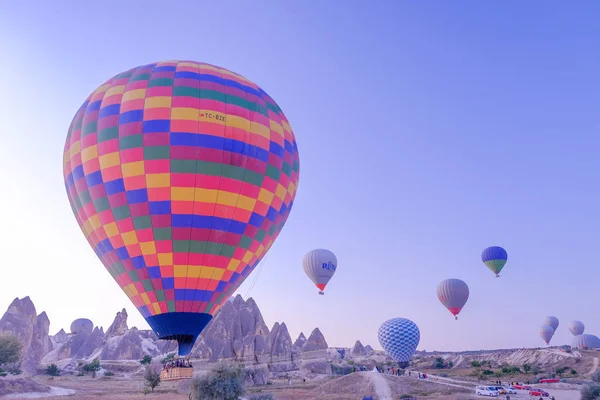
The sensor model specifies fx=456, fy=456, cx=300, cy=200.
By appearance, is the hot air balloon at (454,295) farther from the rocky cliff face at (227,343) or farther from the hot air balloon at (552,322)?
the hot air balloon at (552,322)

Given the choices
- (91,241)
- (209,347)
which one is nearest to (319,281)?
(209,347)

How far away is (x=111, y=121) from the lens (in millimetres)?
23094

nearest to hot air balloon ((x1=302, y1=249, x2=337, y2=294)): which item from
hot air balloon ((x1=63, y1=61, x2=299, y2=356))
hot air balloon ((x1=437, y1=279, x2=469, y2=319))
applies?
hot air balloon ((x1=437, y1=279, x2=469, y2=319))

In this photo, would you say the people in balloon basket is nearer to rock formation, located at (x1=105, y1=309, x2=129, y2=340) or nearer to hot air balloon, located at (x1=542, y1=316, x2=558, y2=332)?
rock formation, located at (x1=105, y1=309, x2=129, y2=340)

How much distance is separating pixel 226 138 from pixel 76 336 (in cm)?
11626

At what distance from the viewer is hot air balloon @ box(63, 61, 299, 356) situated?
21.8m

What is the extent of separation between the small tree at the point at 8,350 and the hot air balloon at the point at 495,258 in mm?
67839

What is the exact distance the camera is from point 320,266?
6216 centimetres

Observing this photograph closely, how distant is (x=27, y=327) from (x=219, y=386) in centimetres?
8844

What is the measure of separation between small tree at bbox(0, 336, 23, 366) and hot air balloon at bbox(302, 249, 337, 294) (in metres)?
39.1

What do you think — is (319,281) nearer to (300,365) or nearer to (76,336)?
(300,365)

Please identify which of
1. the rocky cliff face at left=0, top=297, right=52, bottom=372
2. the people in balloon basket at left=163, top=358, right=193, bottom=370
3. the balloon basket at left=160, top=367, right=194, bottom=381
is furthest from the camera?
the rocky cliff face at left=0, top=297, right=52, bottom=372

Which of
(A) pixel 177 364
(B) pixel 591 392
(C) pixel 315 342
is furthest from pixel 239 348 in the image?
(A) pixel 177 364

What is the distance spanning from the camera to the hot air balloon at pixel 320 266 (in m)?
62.1
